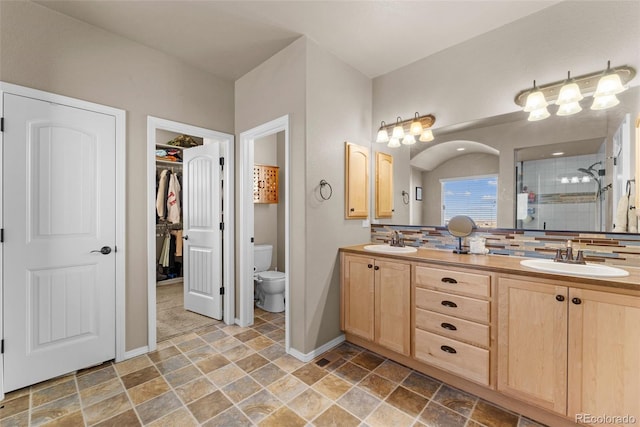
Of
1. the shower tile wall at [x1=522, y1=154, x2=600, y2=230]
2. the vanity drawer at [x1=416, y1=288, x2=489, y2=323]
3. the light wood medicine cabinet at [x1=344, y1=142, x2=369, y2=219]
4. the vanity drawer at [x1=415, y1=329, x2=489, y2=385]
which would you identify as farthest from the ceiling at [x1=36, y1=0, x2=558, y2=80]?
the vanity drawer at [x1=415, y1=329, x2=489, y2=385]

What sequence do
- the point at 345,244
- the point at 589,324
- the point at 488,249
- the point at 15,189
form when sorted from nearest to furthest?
1. the point at 589,324
2. the point at 15,189
3. the point at 488,249
4. the point at 345,244

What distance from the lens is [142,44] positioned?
7.89 feet

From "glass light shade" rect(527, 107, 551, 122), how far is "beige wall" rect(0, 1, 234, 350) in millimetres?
2800

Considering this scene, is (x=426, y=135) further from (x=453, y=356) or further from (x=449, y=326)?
(x=453, y=356)

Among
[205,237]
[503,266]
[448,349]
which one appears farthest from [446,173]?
[205,237]

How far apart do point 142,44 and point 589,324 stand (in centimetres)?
370

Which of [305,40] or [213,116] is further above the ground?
[305,40]

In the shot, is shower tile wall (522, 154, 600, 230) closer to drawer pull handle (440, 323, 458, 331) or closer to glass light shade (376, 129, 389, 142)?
drawer pull handle (440, 323, 458, 331)

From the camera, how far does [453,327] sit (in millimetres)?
1892

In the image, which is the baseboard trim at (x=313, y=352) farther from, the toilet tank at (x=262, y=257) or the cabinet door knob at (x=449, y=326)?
the toilet tank at (x=262, y=257)

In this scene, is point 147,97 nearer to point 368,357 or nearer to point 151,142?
point 151,142

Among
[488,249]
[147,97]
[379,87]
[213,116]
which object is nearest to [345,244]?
[488,249]

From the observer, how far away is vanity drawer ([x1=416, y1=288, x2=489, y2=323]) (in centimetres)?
177

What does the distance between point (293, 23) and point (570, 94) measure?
201cm
